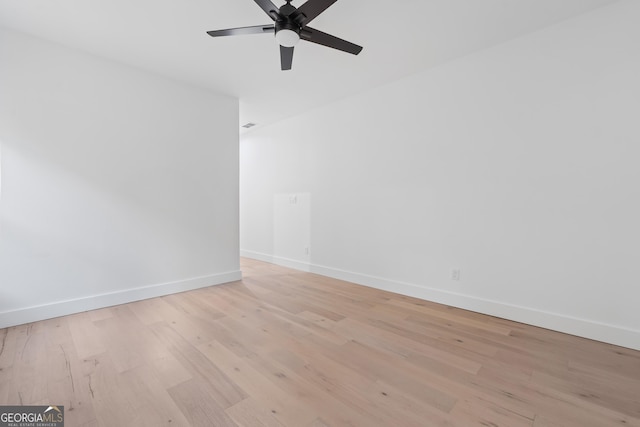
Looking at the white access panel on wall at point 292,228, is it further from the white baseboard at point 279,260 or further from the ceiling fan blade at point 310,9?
the ceiling fan blade at point 310,9

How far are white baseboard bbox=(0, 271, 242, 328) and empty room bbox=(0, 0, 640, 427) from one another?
0.02 metres

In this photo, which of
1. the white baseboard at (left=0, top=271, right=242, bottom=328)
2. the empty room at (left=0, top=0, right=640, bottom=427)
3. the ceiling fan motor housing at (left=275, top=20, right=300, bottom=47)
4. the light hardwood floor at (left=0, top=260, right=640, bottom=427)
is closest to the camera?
the light hardwood floor at (left=0, top=260, right=640, bottom=427)

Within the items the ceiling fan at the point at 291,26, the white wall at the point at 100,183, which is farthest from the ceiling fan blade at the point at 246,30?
the white wall at the point at 100,183

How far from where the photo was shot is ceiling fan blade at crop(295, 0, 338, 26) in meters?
1.65

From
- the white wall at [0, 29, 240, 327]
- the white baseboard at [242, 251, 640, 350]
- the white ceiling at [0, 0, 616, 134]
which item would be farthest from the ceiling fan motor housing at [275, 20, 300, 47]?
the white baseboard at [242, 251, 640, 350]

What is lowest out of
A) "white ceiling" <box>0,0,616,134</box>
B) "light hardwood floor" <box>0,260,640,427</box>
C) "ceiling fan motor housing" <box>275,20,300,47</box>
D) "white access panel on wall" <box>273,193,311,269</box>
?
"light hardwood floor" <box>0,260,640,427</box>

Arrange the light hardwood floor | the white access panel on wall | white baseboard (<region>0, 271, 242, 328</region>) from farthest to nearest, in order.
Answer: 1. the white access panel on wall
2. white baseboard (<region>0, 271, 242, 328</region>)
3. the light hardwood floor

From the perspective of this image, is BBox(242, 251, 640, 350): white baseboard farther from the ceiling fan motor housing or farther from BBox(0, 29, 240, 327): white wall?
the ceiling fan motor housing

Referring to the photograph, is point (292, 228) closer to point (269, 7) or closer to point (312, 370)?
point (312, 370)

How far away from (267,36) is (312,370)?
2782 millimetres

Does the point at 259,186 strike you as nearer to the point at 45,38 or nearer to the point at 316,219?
the point at 316,219

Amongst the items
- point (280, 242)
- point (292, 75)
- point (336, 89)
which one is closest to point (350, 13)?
point (292, 75)

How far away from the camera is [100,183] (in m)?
2.79

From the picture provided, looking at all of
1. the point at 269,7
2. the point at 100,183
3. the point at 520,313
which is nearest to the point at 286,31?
the point at 269,7
